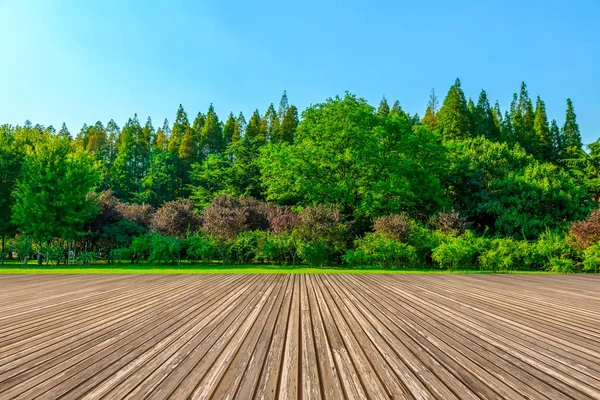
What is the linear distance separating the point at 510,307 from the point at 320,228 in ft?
38.8

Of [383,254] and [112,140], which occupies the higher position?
[112,140]

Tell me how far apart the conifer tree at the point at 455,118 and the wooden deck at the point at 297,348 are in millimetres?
36259

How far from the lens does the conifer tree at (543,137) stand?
131ft

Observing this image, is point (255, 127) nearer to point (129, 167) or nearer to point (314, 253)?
point (129, 167)

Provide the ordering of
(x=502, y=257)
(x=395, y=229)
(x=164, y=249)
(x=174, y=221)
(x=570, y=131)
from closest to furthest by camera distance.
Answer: (x=502, y=257) → (x=395, y=229) → (x=164, y=249) → (x=174, y=221) → (x=570, y=131)

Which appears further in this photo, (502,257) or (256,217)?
(256,217)

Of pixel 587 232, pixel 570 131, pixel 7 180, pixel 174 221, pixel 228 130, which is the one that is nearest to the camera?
pixel 587 232

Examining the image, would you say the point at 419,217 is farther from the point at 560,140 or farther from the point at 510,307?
the point at 560,140

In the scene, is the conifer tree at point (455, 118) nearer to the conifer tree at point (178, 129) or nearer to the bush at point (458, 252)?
the bush at point (458, 252)

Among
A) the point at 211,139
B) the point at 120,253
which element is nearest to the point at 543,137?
the point at 211,139

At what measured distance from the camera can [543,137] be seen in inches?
1607

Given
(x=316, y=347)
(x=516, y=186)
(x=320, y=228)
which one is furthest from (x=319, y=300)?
(x=516, y=186)

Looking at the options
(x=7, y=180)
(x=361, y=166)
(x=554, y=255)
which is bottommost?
(x=554, y=255)

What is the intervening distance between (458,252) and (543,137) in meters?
35.0
